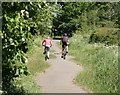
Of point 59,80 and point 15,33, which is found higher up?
point 15,33

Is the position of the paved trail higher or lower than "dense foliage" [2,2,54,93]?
lower

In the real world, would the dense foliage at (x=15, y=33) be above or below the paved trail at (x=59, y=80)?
above

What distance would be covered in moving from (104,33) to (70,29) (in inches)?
887

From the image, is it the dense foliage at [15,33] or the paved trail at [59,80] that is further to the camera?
the paved trail at [59,80]

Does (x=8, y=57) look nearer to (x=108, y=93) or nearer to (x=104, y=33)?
(x=108, y=93)

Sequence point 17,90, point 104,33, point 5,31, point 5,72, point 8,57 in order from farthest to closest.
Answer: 1. point 104,33
2. point 17,90
3. point 5,72
4. point 8,57
5. point 5,31

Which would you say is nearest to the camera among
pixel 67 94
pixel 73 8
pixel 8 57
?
pixel 8 57

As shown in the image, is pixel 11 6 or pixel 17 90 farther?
pixel 17 90

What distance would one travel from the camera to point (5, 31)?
4727 mm

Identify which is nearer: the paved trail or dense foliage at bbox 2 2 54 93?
dense foliage at bbox 2 2 54 93

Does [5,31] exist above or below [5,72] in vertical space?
above

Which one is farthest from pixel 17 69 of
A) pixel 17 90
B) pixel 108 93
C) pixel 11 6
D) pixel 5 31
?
pixel 108 93

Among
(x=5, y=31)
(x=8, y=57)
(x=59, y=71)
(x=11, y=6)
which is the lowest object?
(x=59, y=71)

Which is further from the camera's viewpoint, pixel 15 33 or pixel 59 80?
pixel 59 80
